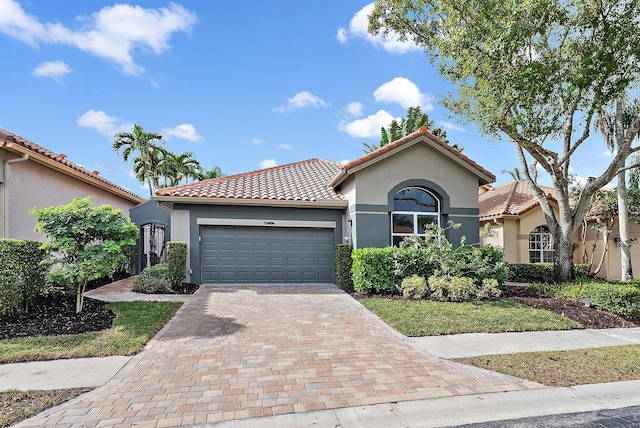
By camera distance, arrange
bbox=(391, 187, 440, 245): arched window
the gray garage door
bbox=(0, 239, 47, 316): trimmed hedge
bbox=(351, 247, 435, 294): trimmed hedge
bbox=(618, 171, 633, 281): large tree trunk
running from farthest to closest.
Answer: bbox=(618, 171, 633, 281): large tree trunk
the gray garage door
bbox=(391, 187, 440, 245): arched window
bbox=(351, 247, 435, 294): trimmed hedge
bbox=(0, 239, 47, 316): trimmed hedge

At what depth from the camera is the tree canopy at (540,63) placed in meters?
9.09

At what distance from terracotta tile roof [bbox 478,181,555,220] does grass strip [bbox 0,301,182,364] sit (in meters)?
15.4

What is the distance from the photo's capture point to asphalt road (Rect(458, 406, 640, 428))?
12.8 feet

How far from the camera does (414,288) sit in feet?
34.3

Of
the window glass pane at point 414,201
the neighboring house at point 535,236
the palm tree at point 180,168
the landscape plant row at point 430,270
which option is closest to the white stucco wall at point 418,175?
the window glass pane at point 414,201

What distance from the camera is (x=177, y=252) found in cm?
1205

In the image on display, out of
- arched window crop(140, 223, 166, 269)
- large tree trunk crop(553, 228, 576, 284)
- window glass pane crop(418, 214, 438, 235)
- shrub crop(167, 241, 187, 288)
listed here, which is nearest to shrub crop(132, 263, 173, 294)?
shrub crop(167, 241, 187, 288)

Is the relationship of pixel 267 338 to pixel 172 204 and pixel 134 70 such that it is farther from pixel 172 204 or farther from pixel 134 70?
pixel 134 70

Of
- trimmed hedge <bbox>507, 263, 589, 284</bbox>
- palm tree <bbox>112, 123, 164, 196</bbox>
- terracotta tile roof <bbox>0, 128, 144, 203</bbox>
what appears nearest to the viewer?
terracotta tile roof <bbox>0, 128, 144, 203</bbox>

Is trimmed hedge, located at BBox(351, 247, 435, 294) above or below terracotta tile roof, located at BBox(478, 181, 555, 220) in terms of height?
below

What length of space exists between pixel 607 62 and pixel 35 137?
20.6 metres

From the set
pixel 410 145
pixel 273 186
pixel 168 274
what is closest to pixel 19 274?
pixel 168 274

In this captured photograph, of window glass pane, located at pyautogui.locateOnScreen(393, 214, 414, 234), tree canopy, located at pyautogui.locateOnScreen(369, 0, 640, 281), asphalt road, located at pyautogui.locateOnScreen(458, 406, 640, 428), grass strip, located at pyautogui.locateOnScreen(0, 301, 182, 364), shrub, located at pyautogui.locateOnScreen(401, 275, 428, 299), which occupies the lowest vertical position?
asphalt road, located at pyautogui.locateOnScreen(458, 406, 640, 428)

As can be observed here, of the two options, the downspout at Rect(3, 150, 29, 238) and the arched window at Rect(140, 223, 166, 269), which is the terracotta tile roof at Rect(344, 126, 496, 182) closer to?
the downspout at Rect(3, 150, 29, 238)
